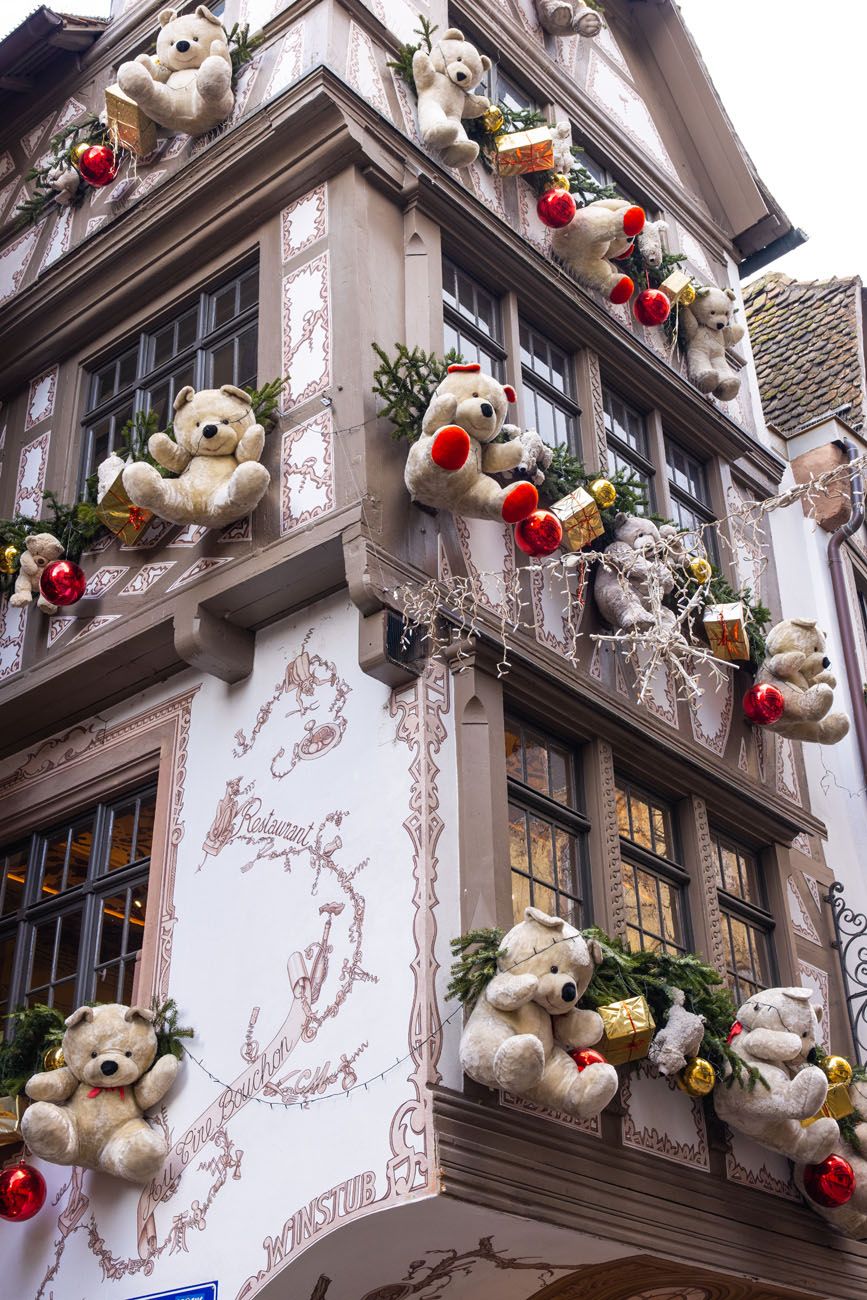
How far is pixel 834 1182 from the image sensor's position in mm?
8758

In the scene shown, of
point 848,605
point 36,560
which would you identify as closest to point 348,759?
point 36,560

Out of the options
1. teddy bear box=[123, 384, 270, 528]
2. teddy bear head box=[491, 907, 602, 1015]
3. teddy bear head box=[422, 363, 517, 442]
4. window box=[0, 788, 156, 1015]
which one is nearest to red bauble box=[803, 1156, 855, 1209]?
teddy bear head box=[491, 907, 602, 1015]

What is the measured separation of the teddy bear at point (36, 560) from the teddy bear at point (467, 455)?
8.26 ft

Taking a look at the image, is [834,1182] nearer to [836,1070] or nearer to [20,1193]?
[836,1070]

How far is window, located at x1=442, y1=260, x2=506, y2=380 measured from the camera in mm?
9625

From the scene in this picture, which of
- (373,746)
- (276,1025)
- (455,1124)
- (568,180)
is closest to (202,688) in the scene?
(373,746)

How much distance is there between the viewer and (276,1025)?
7301 mm

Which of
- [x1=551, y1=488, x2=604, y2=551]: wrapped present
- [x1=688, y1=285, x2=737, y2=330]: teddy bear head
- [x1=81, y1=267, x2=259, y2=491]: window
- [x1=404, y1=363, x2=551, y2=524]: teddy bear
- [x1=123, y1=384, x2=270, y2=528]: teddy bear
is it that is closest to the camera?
[x1=404, y1=363, x2=551, y2=524]: teddy bear

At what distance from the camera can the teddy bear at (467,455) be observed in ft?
25.8

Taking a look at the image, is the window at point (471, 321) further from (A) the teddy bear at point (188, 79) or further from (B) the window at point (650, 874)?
Answer: (B) the window at point (650, 874)

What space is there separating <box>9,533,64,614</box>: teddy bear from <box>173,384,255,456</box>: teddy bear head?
1470 mm

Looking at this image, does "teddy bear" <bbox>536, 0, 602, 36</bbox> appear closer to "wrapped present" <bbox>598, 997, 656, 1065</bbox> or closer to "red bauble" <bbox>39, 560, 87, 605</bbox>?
"red bauble" <bbox>39, 560, 87, 605</bbox>

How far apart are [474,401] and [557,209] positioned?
112 inches

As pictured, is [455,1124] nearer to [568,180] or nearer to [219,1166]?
[219,1166]
